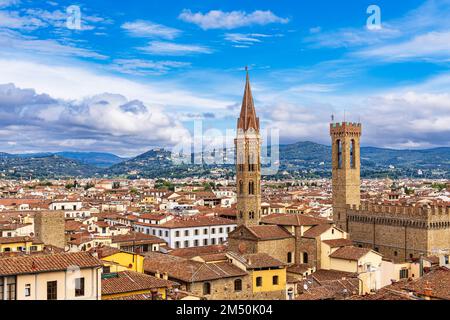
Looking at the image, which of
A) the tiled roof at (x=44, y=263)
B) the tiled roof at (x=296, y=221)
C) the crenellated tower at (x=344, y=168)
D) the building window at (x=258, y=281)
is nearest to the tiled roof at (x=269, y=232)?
the tiled roof at (x=296, y=221)

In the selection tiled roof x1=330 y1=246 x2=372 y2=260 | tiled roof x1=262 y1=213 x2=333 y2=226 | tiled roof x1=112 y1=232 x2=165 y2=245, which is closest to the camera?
tiled roof x1=330 y1=246 x2=372 y2=260

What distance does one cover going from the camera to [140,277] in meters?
22.3

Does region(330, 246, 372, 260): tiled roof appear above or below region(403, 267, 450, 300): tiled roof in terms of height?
below

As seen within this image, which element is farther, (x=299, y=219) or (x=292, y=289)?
(x=299, y=219)

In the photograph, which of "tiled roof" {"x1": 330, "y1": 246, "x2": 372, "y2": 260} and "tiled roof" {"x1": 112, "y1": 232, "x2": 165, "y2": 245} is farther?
"tiled roof" {"x1": 112, "y1": 232, "x2": 165, "y2": 245}

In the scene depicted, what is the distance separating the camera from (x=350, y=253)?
124 ft

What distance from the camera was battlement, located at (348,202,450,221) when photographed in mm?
44062

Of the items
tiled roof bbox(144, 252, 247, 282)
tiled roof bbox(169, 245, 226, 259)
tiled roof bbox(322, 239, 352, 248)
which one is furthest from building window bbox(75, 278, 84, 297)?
tiled roof bbox(322, 239, 352, 248)

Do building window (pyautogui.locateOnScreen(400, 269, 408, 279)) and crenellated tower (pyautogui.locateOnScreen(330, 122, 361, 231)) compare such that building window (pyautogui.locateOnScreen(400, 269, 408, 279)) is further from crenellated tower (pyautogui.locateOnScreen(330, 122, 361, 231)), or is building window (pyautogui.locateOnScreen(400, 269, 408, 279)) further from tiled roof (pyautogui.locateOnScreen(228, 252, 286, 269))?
crenellated tower (pyautogui.locateOnScreen(330, 122, 361, 231))

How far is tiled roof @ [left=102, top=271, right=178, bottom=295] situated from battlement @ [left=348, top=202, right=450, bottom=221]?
2849cm

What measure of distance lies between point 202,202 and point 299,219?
55.7m

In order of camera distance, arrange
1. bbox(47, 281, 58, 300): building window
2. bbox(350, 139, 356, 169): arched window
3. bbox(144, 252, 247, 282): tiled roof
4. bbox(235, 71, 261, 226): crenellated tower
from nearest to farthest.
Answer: bbox(47, 281, 58, 300): building window, bbox(144, 252, 247, 282): tiled roof, bbox(235, 71, 261, 226): crenellated tower, bbox(350, 139, 356, 169): arched window

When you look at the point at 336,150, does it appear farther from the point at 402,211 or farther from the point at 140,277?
the point at 140,277
